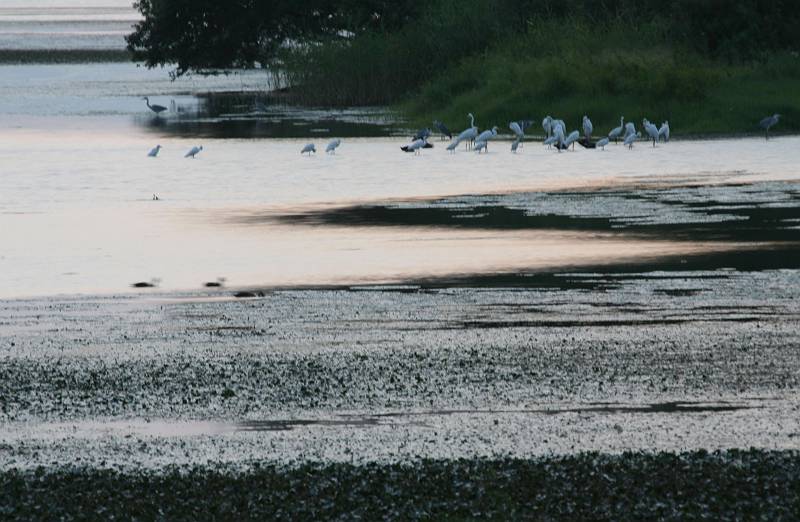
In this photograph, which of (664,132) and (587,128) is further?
→ (587,128)

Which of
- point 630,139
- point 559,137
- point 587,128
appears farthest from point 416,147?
point 587,128

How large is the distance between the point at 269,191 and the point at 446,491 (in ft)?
65.1

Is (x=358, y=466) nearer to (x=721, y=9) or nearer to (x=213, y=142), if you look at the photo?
(x=213, y=142)

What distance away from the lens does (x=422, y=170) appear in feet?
110

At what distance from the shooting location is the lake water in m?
18.8

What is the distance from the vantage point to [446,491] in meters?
9.47

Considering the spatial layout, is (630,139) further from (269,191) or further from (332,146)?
(269,191)

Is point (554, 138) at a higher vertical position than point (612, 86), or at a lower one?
lower

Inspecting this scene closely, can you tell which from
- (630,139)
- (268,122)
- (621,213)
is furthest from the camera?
(268,122)

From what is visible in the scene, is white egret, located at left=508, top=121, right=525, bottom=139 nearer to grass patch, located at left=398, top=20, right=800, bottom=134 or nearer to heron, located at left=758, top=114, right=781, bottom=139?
grass patch, located at left=398, top=20, right=800, bottom=134

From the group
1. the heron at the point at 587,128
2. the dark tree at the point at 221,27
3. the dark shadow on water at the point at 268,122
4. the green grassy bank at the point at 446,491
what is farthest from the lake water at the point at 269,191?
the dark tree at the point at 221,27

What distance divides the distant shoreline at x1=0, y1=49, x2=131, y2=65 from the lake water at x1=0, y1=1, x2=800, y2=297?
150 ft

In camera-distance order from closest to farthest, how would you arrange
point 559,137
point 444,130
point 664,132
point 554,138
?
1. point 559,137
2. point 554,138
3. point 664,132
4. point 444,130

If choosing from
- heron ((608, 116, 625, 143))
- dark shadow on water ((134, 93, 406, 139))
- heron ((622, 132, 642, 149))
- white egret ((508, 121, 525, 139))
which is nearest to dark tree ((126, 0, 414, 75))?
dark shadow on water ((134, 93, 406, 139))
